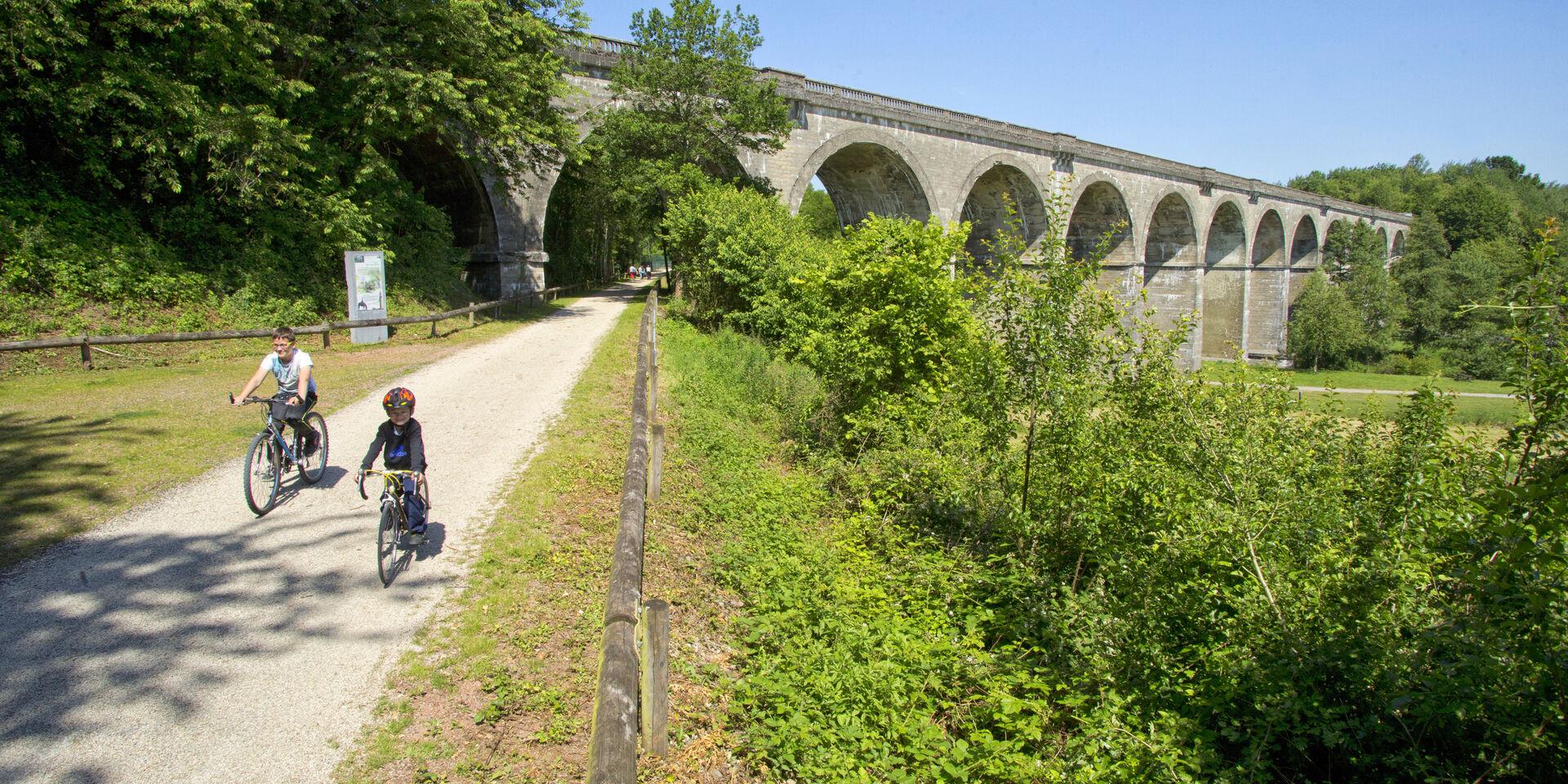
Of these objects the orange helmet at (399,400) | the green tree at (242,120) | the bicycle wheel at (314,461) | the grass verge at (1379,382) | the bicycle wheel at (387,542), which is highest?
the green tree at (242,120)

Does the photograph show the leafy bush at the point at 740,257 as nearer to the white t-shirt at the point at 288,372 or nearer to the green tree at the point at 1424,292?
the white t-shirt at the point at 288,372

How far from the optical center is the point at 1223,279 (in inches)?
2002

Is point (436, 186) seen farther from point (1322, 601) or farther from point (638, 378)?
point (1322, 601)

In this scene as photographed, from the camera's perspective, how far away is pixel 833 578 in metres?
6.24

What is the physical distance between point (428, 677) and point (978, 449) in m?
5.70

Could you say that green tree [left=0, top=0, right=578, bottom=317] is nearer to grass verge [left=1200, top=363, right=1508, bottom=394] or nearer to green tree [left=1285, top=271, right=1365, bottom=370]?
grass verge [left=1200, top=363, right=1508, bottom=394]

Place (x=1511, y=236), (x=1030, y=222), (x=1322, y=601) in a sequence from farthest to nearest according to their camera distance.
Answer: (x=1511, y=236)
(x=1030, y=222)
(x=1322, y=601)

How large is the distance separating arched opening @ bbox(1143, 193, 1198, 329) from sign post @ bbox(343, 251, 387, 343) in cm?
4100

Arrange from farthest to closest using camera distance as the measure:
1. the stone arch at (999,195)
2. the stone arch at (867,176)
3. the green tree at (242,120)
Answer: the stone arch at (999,195)
the stone arch at (867,176)
the green tree at (242,120)

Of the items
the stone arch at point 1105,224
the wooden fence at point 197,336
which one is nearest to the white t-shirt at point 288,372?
the wooden fence at point 197,336

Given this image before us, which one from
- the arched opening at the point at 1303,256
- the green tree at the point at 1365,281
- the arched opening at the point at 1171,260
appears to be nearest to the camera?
the arched opening at the point at 1171,260

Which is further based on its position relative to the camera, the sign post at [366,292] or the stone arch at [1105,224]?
the stone arch at [1105,224]

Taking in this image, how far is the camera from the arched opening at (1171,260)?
4456 centimetres

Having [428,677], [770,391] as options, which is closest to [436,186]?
[770,391]
